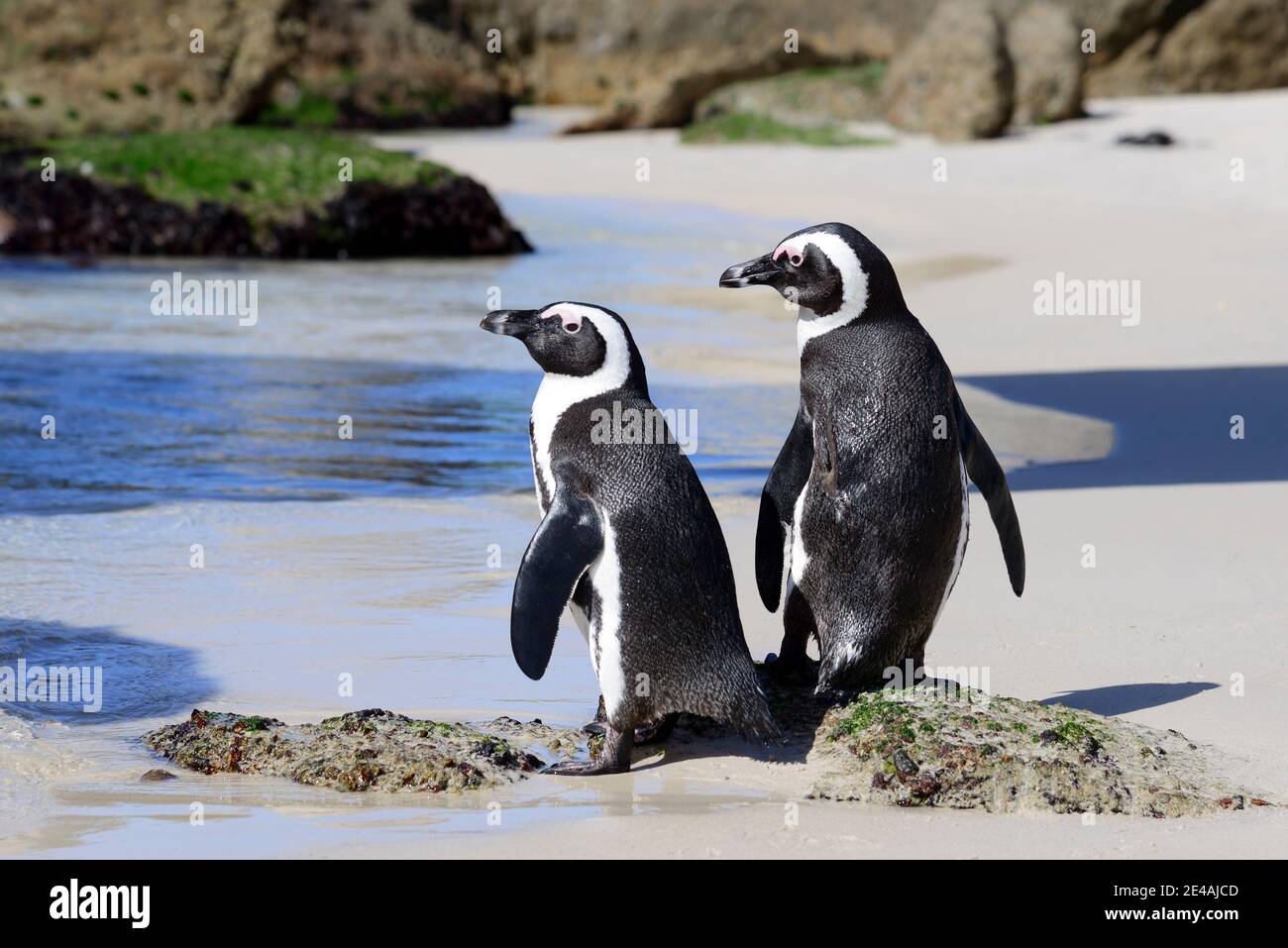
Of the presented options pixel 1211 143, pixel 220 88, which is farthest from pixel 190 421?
pixel 1211 143

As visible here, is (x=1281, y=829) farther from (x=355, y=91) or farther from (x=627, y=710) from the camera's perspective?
(x=355, y=91)

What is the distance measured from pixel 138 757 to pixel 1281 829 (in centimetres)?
233

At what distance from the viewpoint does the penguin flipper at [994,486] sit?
4.57 metres

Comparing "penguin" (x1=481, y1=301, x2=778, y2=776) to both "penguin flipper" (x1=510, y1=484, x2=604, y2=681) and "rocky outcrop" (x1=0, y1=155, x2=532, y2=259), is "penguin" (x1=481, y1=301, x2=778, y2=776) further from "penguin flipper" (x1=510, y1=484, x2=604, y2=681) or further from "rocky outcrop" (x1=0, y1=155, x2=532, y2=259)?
"rocky outcrop" (x1=0, y1=155, x2=532, y2=259)

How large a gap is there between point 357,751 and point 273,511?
3.06 meters

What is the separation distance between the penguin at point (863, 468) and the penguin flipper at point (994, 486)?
0.07 m

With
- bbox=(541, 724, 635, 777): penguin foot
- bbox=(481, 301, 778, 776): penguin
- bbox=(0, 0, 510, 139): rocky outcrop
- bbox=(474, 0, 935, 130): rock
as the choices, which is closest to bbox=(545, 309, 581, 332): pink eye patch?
bbox=(481, 301, 778, 776): penguin

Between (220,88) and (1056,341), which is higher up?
(220,88)

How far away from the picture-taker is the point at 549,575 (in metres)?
4.05

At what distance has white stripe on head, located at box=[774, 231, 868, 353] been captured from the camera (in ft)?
14.4

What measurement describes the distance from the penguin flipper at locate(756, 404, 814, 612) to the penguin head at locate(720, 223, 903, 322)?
0.26 metres

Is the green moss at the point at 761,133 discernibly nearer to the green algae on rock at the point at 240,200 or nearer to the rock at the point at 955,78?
the rock at the point at 955,78

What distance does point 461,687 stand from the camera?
4707 mm
